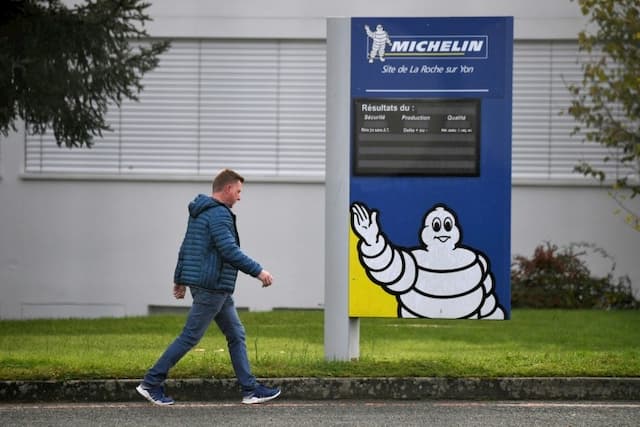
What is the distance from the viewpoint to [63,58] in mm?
16562

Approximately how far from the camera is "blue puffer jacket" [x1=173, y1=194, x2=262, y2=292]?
1012 centimetres

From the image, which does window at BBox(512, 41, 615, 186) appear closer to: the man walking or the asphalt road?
the asphalt road

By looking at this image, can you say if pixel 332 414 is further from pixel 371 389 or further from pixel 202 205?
pixel 202 205

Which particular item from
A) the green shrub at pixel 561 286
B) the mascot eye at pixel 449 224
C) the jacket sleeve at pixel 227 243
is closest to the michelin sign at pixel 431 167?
the mascot eye at pixel 449 224

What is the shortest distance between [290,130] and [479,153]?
1118 cm

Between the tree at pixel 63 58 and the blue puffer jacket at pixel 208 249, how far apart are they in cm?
588

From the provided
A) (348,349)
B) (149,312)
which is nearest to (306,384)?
(348,349)

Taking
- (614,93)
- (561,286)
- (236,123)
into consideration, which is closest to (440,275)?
(614,93)

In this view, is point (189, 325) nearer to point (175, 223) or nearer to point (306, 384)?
point (306, 384)

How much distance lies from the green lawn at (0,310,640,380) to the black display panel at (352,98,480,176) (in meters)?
1.68

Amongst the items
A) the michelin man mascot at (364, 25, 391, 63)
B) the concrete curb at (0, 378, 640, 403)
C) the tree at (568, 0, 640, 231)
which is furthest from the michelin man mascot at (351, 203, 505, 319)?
the tree at (568, 0, 640, 231)

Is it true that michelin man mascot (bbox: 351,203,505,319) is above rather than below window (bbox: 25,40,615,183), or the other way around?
below

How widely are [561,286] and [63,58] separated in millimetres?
8806

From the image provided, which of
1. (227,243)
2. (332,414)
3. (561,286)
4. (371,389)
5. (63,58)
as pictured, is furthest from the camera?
(561,286)
